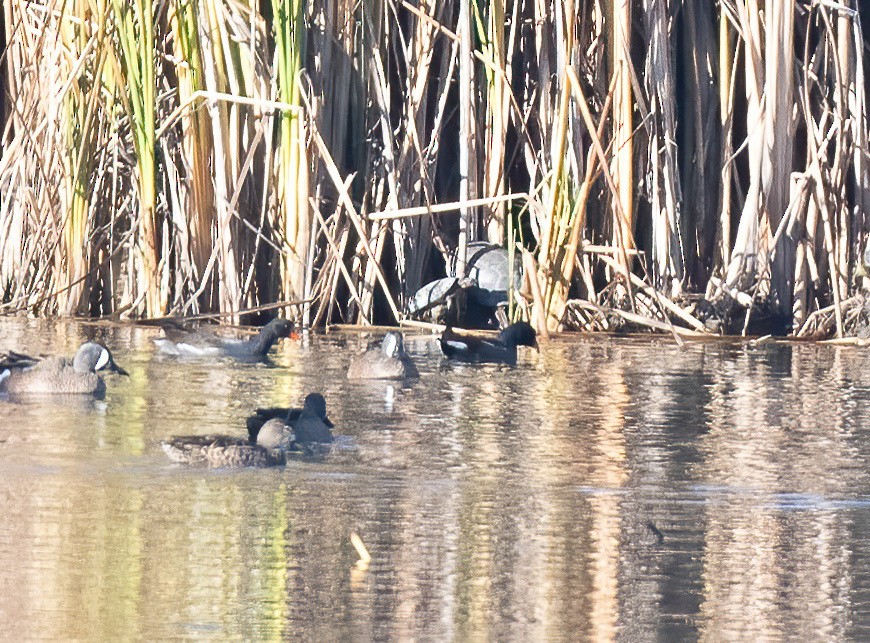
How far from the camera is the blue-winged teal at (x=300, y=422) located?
5816 mm

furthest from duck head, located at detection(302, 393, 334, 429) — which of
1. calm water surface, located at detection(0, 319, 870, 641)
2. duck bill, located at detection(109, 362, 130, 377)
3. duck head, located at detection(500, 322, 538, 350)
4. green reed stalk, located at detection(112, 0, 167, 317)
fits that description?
green reed stalk, located at detection(112, 0, 167, 317)

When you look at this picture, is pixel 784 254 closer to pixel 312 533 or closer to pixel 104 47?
pixel 104 47

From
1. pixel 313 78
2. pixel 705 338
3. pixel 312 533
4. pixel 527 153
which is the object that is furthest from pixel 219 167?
pixel 312 533

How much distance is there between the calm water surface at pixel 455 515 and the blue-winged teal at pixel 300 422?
0.16 m

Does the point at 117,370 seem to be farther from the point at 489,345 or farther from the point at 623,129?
the point at 623,129

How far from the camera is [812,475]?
559cm

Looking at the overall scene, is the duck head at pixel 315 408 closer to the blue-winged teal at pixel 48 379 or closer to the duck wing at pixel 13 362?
the blue-winged teal at pixel 48 379

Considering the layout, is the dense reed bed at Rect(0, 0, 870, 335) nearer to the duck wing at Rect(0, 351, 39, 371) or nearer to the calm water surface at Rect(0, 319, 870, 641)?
the calm water surface at Rect(0, 319, 870, 641)

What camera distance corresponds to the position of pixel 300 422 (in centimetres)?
586

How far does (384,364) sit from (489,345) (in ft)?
3.05

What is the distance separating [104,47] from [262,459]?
4848mm

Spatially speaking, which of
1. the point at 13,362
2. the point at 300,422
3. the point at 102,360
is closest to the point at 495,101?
the point at 102,360

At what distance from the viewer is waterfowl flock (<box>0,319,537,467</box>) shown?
5.46m

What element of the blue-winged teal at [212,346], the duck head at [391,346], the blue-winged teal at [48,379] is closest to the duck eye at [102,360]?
the blue-winged teal at [48,379]
